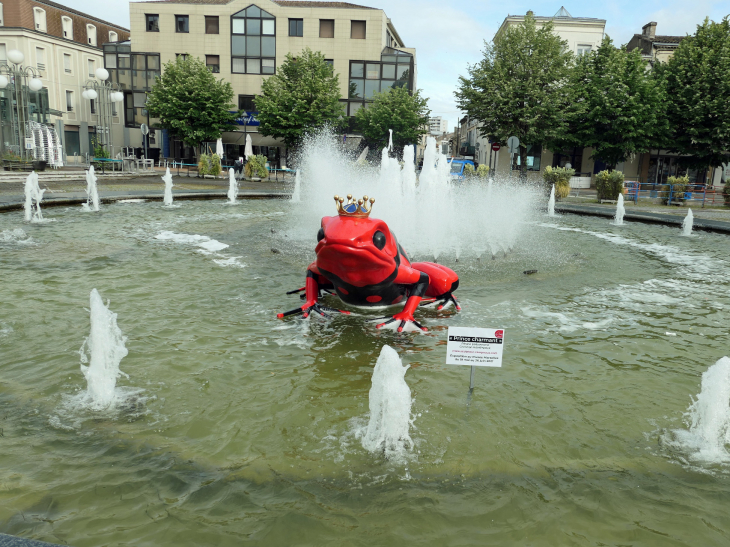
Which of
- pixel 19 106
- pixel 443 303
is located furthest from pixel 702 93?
→ pixel 19 106

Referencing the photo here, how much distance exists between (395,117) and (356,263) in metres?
37.9

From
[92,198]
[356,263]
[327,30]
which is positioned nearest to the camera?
[356,263]

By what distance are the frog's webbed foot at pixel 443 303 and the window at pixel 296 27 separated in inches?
1745

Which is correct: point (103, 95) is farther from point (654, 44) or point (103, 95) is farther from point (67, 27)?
point (654, 44)

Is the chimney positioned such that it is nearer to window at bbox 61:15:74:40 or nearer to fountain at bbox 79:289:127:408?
fountain at bbox 79:289:127:408

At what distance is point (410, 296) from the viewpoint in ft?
25.3

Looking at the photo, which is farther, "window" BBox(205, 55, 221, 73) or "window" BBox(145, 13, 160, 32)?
"window" BBox(145, 13, 160, 32)

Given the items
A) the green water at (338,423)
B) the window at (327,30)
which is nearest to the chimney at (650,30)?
the window at (327,30)

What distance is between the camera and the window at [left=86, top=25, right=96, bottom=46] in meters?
56.8

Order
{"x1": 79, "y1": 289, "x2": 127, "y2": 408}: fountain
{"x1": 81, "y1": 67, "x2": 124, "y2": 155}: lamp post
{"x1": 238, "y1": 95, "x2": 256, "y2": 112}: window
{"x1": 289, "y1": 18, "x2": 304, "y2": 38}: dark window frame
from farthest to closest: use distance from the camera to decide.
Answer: {"x1": 238, "y1": 95, "x2": 256, "y2": 112}: window
{"x1": 289, "y1": 18, "x2": 304, "y2": 38}: dark window frame
{"x1": 81, "y1": 67, "x2": 124, "y2": 155}: lamp post
{"x1": 79, "y1": 289, "x2": 127, "y2": 408}: fountain

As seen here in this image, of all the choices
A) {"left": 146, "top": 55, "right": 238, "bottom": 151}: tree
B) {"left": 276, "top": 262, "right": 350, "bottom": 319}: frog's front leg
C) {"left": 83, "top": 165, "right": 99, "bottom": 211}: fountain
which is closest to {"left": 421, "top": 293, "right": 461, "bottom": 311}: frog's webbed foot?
{"left": 276, "top": 262, "right": 350, "bottom": 319}: frog's front leg

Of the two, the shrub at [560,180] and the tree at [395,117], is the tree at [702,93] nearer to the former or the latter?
the shrub at [560,180]

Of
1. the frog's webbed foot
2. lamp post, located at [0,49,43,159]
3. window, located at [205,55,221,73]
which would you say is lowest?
the frog's webbed foot

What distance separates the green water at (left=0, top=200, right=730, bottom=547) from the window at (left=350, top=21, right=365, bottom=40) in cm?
4229
